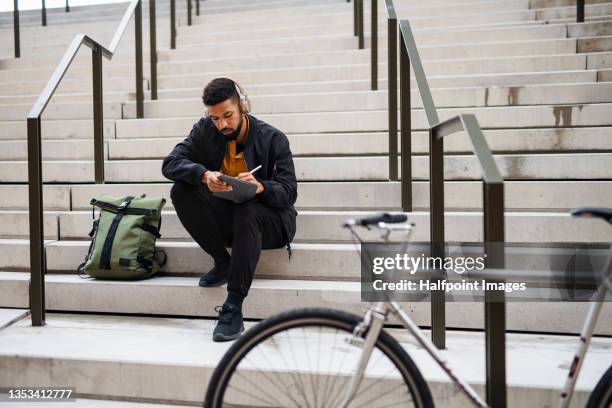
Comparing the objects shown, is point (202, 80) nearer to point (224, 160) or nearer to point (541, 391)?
point (224, 160)

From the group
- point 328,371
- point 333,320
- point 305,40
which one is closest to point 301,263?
point 328,371

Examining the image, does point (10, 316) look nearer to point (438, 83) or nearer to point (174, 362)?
point (174, 362)

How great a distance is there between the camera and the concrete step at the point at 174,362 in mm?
1985

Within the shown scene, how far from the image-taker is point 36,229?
8.56ft

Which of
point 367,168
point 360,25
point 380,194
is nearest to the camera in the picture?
point 380,194

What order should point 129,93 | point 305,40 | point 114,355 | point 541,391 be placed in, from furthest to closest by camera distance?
point 305,40 → point 129,93 → point 114,355 → point 541,391

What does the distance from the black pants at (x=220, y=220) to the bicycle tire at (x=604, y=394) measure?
4.71 feet

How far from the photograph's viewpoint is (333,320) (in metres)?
1.57

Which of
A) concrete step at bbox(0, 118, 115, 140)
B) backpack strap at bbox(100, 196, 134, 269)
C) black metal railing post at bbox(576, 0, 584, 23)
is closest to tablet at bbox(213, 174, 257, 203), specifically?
backpack strap at bbox(100, 196, 134, 269)

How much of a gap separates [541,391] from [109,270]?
2072mm

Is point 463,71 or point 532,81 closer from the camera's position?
point 532,81

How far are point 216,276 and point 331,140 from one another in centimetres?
139

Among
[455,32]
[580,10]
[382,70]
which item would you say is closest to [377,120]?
[382,70]

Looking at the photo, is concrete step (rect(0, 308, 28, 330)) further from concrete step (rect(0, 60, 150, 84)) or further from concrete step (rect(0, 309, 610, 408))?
concrete step (rect(0, 60, 150, 84))
